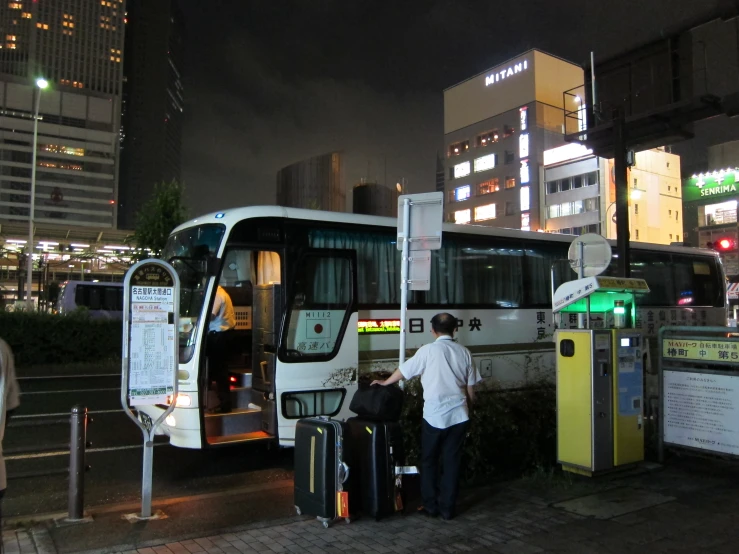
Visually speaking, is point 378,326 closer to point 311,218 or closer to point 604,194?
point 311,218

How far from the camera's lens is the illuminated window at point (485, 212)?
236ft

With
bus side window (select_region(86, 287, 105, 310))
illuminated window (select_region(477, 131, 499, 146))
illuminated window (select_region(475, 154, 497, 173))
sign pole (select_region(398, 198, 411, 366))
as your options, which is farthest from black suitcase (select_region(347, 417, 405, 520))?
illuminated window (select_region(477, 131, 499, 146))

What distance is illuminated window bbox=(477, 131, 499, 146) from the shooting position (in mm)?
72131

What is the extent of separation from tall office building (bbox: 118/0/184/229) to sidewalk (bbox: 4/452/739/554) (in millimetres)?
198055

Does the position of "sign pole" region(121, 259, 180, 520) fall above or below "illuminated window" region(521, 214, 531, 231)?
below

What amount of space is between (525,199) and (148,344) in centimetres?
6530

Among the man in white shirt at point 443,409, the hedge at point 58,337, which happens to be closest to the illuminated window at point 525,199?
the hedge at point 58,337

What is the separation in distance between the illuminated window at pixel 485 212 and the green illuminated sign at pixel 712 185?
30786 mm

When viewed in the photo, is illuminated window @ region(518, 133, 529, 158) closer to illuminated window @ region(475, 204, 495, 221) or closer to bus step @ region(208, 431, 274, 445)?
illuminated window @ region(475, 204, 495, 221)

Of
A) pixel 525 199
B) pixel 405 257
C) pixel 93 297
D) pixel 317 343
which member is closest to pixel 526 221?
pixel 525 199

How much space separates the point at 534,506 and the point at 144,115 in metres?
209

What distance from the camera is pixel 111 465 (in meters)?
7.90

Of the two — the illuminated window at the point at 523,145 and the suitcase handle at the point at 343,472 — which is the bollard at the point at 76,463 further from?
the illuminated window at the point at 523,145

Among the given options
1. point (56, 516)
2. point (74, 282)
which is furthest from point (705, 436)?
point (74, 282)
